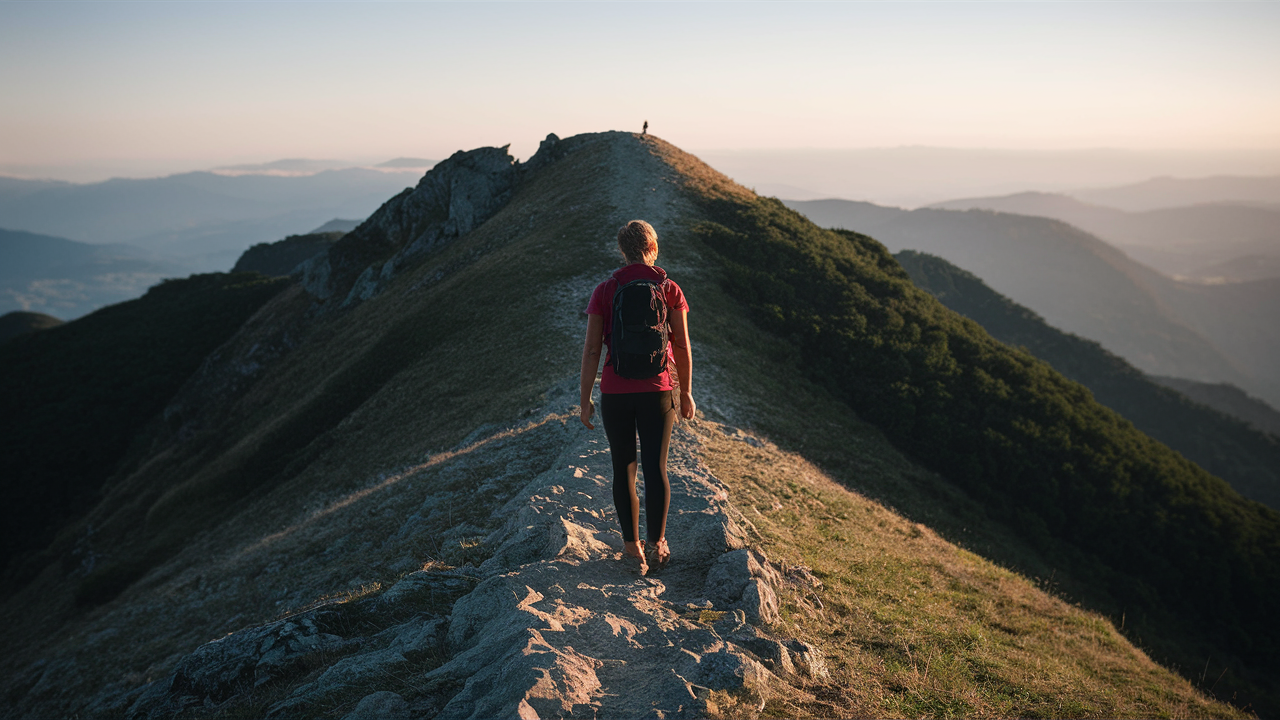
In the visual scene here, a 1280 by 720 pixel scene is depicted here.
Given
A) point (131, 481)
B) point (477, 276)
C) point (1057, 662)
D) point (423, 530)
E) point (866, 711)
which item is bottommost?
point (131, 481)

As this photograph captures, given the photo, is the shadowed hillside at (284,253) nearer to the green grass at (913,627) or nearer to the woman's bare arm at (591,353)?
the green grass at (913,627)

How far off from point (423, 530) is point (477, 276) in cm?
2183

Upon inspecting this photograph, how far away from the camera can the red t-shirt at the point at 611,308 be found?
601cm

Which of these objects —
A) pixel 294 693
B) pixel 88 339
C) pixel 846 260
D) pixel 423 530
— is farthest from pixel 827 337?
pixel 88 339

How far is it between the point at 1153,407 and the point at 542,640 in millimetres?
115614

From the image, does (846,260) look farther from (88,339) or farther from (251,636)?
(88,339)

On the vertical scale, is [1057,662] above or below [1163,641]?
above

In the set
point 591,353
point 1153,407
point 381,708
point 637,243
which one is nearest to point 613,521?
point 591,353

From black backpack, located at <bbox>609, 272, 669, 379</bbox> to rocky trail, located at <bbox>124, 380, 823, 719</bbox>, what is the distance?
97.9 inches

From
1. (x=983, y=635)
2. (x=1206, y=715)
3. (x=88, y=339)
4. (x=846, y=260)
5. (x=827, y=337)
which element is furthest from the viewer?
(x=88, y=339)

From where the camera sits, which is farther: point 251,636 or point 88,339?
point 88,339

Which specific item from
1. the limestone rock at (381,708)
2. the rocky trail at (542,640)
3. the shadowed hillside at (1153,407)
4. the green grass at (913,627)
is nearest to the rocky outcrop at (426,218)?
the green grass at (913,627)

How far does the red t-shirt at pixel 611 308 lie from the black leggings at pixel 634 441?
3.3 inches

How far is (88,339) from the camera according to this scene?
59062 millimetres
